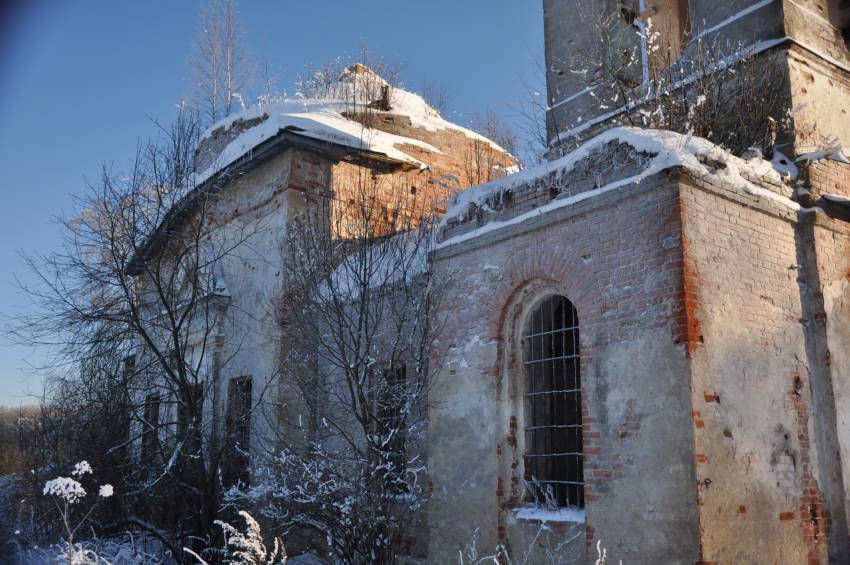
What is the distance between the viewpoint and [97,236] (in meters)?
10.6

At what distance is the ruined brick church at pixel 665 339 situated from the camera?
18.4 ft

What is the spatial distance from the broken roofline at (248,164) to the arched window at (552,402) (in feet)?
17.3

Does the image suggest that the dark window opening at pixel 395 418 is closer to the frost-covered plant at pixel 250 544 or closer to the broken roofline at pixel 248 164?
the frost-covered plant at pixel 250 544

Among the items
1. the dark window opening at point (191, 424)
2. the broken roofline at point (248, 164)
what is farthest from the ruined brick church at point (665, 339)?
the broken roofline at point (248, 164)

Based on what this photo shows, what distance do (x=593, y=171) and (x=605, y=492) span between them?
2973 millimetres

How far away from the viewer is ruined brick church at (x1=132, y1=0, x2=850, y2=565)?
5.62 meters

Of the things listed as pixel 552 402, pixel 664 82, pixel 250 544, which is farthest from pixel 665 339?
pixel 664 82

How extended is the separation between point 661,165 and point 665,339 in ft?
4.97

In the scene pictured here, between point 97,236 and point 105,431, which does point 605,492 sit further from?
point 105,431

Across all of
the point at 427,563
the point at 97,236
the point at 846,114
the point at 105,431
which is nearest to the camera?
the point at 427,563

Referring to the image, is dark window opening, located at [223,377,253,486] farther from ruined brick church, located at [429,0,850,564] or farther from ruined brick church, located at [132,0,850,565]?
ruined brick church, located at [429,0,850,564]

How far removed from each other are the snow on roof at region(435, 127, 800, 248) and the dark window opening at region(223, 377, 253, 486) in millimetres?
5286

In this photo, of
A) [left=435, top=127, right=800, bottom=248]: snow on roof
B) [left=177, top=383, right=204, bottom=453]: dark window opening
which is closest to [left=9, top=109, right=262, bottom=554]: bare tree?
[left=177, top=383, right=204, bottom=453]: dark window opening

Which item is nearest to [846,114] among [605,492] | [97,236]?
[605,492]
